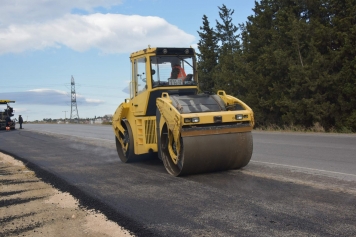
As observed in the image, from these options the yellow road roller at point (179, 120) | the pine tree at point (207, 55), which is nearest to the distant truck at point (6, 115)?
the pine tree at point (207, 55)

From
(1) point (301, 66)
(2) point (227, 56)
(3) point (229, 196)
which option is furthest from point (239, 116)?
(2) point (227, 56)

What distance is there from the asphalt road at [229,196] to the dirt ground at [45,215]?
25 centimetres

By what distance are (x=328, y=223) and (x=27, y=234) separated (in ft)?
11.8

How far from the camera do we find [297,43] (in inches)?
953

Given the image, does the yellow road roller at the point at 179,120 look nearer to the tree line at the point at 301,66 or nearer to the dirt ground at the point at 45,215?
the dirt ground at the point at 45,215

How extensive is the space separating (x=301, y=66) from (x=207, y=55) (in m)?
18.7

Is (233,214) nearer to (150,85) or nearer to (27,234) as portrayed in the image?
(27,234)

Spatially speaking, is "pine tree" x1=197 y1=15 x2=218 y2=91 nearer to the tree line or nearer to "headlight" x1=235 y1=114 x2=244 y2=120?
the tree line

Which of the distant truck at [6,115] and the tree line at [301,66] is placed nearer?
the tree line at [301,66]

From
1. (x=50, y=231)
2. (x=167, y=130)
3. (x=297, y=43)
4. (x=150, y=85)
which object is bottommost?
(x=50, y=231)

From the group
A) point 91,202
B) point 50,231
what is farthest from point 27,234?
point 91,202

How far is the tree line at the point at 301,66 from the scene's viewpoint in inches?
847

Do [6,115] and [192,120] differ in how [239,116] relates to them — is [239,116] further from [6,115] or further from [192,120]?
[6,115]

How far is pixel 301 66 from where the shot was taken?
930 inches
